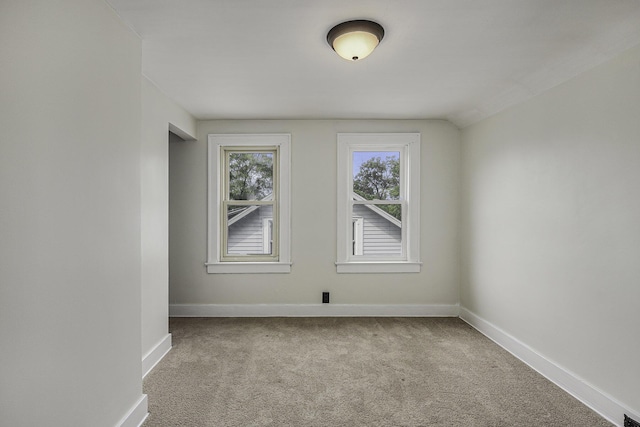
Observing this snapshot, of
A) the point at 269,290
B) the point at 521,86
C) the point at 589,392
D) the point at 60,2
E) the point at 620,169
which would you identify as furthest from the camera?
the point at 269,290

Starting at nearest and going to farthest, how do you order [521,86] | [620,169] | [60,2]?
1. [60,2]
2. [620,169]
3. [521,86]

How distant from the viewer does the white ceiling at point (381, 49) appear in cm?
195

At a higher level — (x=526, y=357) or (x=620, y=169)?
(x=620, y=169)

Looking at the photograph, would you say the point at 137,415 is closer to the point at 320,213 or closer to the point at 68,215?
the point at 68,215

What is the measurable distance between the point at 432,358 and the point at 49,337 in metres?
2.81

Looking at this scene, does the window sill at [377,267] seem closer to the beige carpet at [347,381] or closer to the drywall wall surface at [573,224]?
the beige carpet at [347,381]

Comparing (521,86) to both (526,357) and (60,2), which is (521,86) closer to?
(526,357)

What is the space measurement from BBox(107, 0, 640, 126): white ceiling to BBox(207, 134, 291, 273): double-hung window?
2.80 ft

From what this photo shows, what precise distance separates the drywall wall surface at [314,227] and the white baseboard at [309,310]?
0.06 metres

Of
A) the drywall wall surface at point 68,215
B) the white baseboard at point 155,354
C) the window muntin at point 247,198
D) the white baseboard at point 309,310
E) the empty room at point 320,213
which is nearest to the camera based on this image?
the drywall wall surface at point 68,215

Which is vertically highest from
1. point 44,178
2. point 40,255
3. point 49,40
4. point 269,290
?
point 49,40

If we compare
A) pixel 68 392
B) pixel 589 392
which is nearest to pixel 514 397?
pixel 589 392

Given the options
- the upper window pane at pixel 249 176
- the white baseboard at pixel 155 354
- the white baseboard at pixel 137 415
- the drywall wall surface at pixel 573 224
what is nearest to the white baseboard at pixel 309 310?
the drywall wall surface at pixel 573 224

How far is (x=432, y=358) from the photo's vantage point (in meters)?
3.20
